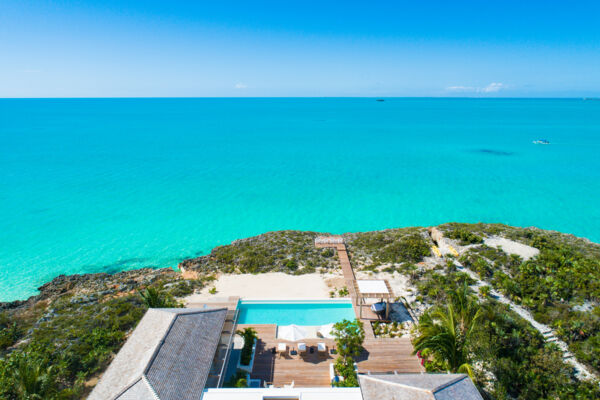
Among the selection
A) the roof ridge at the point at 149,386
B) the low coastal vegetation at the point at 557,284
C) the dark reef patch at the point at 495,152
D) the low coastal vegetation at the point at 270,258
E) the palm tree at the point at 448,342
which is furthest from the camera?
the dark reef patch at the point at 495,152

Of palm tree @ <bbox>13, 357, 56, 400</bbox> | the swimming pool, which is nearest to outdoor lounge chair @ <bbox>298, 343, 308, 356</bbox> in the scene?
the swimming pool

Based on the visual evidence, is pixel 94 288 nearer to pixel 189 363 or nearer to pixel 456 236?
pixel 189 363

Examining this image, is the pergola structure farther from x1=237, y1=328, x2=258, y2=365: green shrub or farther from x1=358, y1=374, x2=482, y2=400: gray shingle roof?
x1=237, y1=328, x2=258, y2=365: green shrub

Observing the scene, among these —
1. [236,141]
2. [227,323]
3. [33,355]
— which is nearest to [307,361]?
[227,323]

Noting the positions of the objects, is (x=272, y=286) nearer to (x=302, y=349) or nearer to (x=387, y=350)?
(x=302, y=349)

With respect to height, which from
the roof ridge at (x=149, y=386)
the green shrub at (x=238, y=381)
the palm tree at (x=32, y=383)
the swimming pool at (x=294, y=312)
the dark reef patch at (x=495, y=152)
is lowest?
the swimming pool at (x=294, y=312)

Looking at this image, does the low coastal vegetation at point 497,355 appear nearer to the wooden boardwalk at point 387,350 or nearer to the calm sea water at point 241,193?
the wooden boardwalk at point 387,350

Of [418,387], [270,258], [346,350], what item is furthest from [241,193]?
[418,387]

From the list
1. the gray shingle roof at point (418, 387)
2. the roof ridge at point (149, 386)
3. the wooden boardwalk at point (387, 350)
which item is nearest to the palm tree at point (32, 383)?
the roof ridge at point (149, 386)
